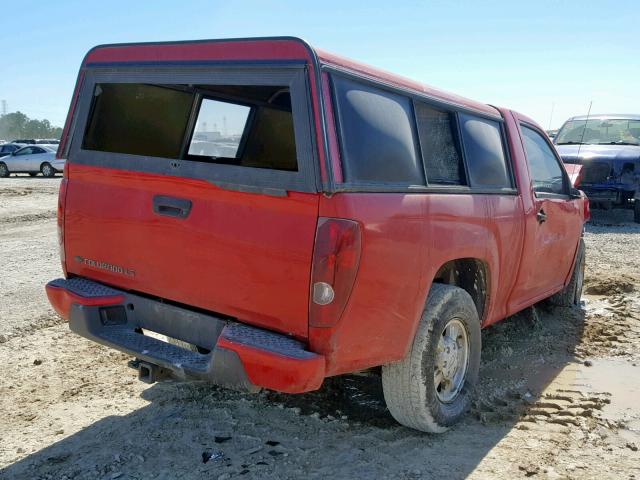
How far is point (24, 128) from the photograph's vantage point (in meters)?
126

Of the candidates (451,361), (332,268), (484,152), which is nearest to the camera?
(332,268)

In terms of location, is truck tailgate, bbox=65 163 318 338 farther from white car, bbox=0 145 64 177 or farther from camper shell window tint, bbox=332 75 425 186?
white car, bbox=0 145 64 177

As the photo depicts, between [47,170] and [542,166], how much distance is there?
24.3 m

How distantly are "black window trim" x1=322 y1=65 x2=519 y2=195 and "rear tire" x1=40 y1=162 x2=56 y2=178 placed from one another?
24.4 meters

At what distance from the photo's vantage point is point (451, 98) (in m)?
3.85

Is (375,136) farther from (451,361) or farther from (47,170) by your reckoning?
(47,170)

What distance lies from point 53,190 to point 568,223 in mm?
16778

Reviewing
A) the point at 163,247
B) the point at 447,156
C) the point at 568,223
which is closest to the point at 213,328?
the point at 163,247

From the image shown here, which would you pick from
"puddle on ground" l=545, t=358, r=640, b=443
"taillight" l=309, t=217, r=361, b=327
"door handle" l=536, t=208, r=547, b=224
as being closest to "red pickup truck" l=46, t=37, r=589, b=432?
"taillight" l=309, t=217, r=361, b=327

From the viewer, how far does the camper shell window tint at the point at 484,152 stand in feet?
12.9

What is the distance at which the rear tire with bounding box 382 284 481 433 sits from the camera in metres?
3.29

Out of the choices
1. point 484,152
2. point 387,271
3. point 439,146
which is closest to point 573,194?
point 484,152

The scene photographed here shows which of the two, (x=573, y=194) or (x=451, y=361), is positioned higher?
(x=573, y=194)

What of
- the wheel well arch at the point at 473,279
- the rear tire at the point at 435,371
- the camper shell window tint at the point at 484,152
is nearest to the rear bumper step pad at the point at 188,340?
the rear tire at the point at 435,371
